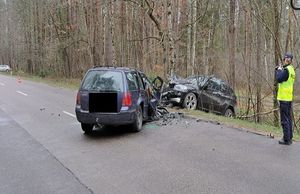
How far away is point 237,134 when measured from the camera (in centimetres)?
1079

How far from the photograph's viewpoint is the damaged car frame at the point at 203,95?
52.8ft

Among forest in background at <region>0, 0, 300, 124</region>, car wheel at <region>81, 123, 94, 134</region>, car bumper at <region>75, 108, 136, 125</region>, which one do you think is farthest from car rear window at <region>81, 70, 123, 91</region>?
forest in background at <region>0, 0, 300, 124</region>

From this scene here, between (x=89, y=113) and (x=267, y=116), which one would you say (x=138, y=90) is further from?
(x=267, y=116)

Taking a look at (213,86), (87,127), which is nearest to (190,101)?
(213,86)

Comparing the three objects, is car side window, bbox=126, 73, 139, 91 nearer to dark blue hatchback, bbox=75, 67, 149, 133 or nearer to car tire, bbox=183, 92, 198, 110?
dark blue hatchback, bbox=75, 67, 149, 133

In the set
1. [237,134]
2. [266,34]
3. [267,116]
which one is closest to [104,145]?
[237,134]

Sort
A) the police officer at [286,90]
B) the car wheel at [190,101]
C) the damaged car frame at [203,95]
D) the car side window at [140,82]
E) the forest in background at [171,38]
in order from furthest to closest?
the damaged car frame at [203,95]
the car wheel at [190,101]
the forest in background at [171,38]
the car side window at [140,82]
the police officer at [286,90]

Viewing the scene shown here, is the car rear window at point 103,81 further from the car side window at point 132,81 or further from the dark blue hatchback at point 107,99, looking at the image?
the car side window at point 132,81

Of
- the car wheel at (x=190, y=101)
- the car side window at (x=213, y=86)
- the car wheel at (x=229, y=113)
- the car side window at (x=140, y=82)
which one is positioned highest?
the car side window at (x=140, y=82)

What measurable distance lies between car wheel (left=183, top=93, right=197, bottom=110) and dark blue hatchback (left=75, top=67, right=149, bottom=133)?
17.5ft

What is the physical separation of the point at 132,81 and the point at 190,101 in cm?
558

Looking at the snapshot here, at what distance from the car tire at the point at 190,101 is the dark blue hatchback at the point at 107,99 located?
210 inches

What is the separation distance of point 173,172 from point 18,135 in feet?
18.3

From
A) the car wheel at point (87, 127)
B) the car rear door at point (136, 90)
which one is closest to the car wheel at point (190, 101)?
Result: the car rear door at point (136, 90)
